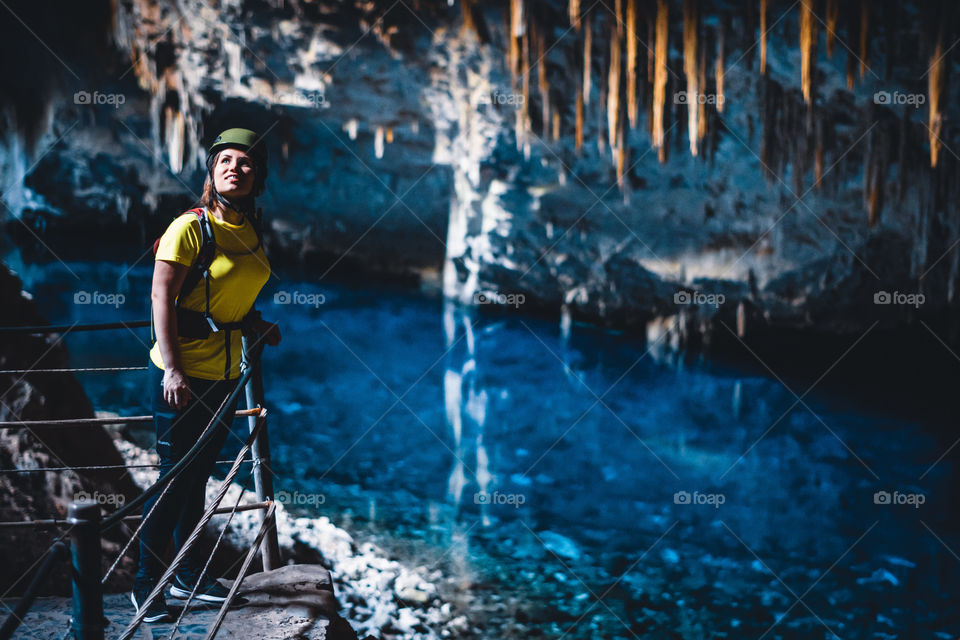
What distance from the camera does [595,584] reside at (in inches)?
176

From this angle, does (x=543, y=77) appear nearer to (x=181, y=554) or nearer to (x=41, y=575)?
(x=181, y=554)

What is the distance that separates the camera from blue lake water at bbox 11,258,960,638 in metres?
4.37

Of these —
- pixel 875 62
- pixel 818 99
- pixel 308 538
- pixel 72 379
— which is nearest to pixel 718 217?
pixel 818 99

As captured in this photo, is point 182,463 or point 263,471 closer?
point 182,463

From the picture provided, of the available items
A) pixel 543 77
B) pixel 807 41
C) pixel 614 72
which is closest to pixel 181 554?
pixel 807 41

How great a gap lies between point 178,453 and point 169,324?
399mm

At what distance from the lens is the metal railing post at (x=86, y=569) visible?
4.80 ft

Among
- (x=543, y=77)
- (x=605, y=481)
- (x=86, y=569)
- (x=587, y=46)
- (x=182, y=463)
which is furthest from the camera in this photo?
(x=543, y=77)

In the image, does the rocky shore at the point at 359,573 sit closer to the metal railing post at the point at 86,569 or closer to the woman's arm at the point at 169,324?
the woman's arm at the point at 169,324

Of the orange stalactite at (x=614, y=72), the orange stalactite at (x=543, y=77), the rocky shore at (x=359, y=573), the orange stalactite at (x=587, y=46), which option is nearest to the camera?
the rocky shore at (x=359, y=573)

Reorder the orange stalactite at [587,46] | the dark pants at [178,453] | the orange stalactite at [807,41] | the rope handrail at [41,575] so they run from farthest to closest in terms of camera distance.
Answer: the orange stalactite at [587,46], the orange stalactite at [807,41], the dark pants at [178,453], the rope handrail at [41,575]

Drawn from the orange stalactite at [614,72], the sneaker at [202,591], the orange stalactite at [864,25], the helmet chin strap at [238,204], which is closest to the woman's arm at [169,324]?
the helmet chin strap at [238,204]

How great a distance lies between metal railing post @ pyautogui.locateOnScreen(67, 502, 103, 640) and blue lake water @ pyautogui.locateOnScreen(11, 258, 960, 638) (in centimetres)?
274

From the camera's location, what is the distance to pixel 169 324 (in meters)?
1.99
